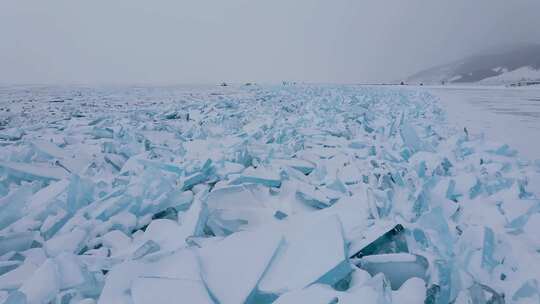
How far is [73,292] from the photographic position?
1042 millimetres

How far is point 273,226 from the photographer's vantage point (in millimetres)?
1424

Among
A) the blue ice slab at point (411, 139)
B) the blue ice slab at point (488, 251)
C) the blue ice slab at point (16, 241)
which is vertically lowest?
the blue ice slab at point (16, 241)

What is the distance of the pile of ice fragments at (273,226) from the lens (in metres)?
1.01

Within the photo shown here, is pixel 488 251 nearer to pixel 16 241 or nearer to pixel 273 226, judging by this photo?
pixel 273 226

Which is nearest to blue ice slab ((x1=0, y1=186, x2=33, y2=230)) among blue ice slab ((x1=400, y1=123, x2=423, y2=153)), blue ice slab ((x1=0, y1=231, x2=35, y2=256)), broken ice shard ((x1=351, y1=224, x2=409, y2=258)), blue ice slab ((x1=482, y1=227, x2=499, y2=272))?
blue ice slab ((x1=0, y1=231, x2=35, y2=256))

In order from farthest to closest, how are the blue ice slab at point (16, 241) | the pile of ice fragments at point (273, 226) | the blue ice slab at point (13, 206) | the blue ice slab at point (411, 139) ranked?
the blue ice slab at point (411, 139) → the blue ice slab at point (13, 206) → the blue ice slab at point (16, 241) → the pile of ice fragments at point (273, 226)

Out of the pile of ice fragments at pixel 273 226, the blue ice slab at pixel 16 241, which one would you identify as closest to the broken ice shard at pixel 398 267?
the pile of ice fragments at pixel 273 226

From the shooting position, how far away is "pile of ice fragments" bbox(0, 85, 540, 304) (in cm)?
101

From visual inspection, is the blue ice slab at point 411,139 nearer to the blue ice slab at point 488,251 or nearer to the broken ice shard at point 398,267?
the blue ice slab at point 488,251

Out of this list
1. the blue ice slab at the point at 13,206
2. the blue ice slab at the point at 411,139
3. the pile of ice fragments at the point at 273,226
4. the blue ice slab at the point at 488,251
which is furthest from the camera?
the blue ice slab at the point at 411,139

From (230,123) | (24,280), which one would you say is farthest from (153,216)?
(230,123)

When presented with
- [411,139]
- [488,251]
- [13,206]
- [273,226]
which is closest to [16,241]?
[13,206]

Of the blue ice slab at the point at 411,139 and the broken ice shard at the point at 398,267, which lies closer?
the broken ice shard at the point at 398,267

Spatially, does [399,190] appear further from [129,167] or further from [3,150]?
[3,150]
